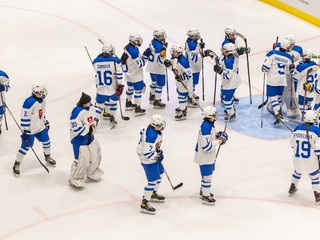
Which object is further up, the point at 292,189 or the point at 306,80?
the point at 306,80

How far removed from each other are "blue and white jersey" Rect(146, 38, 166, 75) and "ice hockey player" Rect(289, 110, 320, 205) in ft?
10.9

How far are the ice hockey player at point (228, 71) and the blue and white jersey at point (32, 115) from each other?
2909mm

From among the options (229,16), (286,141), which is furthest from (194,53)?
(229,16)

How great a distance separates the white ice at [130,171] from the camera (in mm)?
10062

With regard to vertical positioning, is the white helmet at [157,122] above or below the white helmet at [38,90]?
below

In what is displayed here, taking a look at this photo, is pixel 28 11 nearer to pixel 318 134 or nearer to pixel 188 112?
pixel 188 112

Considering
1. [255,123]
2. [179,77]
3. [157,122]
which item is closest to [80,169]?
[157,122]

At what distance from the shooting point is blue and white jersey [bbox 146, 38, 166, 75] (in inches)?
504

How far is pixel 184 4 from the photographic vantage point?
1816 cm

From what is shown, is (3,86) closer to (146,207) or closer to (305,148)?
(146,207)

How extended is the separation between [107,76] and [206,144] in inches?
108

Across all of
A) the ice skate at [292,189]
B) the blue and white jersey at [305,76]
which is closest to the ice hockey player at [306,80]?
the blue and white jersey at [305,76]

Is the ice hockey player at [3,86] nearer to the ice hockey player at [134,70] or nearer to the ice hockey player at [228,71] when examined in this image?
the ice hockey player at [134,70]

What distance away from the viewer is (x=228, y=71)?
1235 cm
